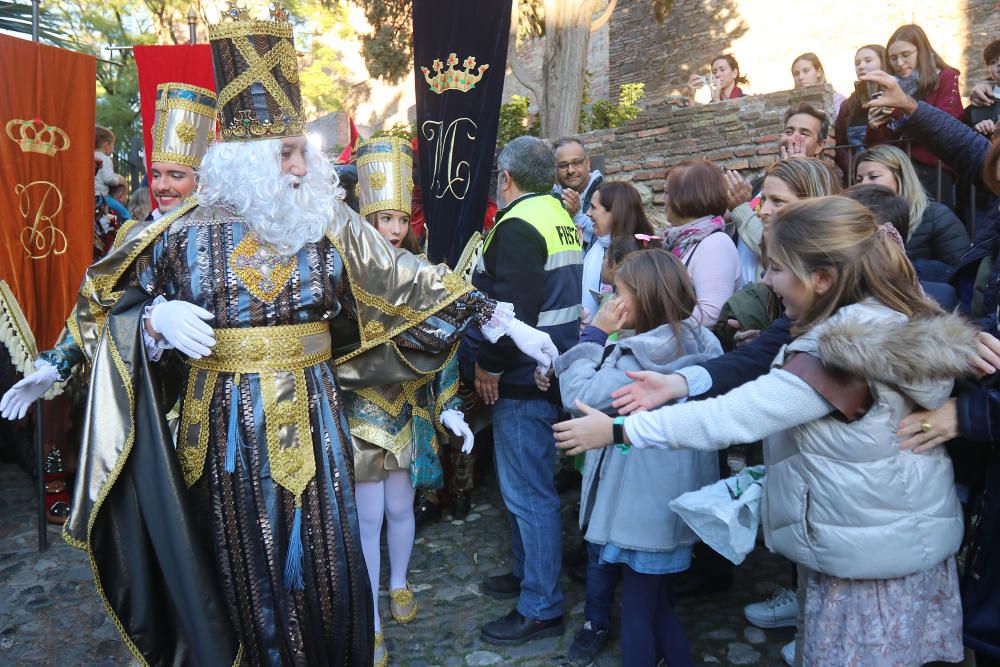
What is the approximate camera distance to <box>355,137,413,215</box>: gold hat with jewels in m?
3.61

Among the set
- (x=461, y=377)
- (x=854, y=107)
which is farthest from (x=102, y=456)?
(x=854, y=107)

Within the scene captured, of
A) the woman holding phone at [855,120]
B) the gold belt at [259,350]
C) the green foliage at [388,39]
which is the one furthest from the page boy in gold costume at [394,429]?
the green foliage at [388,39]

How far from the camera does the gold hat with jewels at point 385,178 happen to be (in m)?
3.61

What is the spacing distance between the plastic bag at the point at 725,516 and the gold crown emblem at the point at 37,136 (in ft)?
13.5

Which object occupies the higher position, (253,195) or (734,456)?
(253,195)

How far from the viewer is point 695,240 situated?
337 centimetres

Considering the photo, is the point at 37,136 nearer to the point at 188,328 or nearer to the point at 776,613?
the point at 188,328

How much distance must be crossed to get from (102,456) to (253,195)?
0.94 meters

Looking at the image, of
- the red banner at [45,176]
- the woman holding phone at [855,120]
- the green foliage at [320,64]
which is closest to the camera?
the red banner at [45,176]

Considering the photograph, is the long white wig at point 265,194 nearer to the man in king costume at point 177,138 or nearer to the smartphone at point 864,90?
the man in king costume at point 177,138

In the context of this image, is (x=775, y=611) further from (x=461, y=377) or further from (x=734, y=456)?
(x=461, y=377)

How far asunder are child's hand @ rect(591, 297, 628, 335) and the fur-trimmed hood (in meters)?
0.82

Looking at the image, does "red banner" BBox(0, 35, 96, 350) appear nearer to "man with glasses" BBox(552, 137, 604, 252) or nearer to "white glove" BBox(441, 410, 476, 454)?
"white glove" BBox(441, 410, 476, 454)

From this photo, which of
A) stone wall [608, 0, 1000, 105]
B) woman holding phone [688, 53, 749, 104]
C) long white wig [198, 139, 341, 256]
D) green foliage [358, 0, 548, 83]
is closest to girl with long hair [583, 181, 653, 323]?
long white wig [198, 139, 341, 256]
